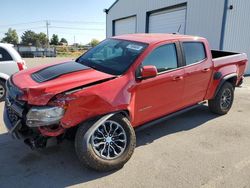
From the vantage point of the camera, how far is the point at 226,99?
19.3 feet

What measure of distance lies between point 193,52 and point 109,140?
2.52 metres

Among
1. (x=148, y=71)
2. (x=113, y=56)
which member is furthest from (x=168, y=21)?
(x=148, y=71)

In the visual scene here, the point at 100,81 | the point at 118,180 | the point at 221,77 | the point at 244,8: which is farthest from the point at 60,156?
the point at 244,8

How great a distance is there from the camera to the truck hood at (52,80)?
119 inches

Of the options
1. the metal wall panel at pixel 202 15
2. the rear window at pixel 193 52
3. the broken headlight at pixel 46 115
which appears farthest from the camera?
the metal wall panel at pixel 202 15

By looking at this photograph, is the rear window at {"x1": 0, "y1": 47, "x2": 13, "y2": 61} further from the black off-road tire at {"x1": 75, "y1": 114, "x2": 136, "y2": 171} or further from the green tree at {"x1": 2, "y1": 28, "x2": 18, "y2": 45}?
the green tree at {"x1": 2, "y1": 28, "x2": 18, "y2": 45}

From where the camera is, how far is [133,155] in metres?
3.87

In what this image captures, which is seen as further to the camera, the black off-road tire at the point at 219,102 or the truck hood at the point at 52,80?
the black off-road tire at the point at 219,102

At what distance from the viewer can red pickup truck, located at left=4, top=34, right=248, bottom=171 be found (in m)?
3.08

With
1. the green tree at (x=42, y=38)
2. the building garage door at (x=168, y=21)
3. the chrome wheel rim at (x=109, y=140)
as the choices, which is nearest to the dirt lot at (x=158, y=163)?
the chrome wheel rim at (x=109, y=140)

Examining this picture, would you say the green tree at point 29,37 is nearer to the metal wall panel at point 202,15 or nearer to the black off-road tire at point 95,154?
the metal wall panel at point 202,15

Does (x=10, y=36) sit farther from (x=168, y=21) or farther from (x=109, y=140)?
(x=109, y=140)

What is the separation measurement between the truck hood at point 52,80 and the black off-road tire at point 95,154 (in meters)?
0.55

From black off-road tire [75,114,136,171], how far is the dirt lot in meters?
0.13
